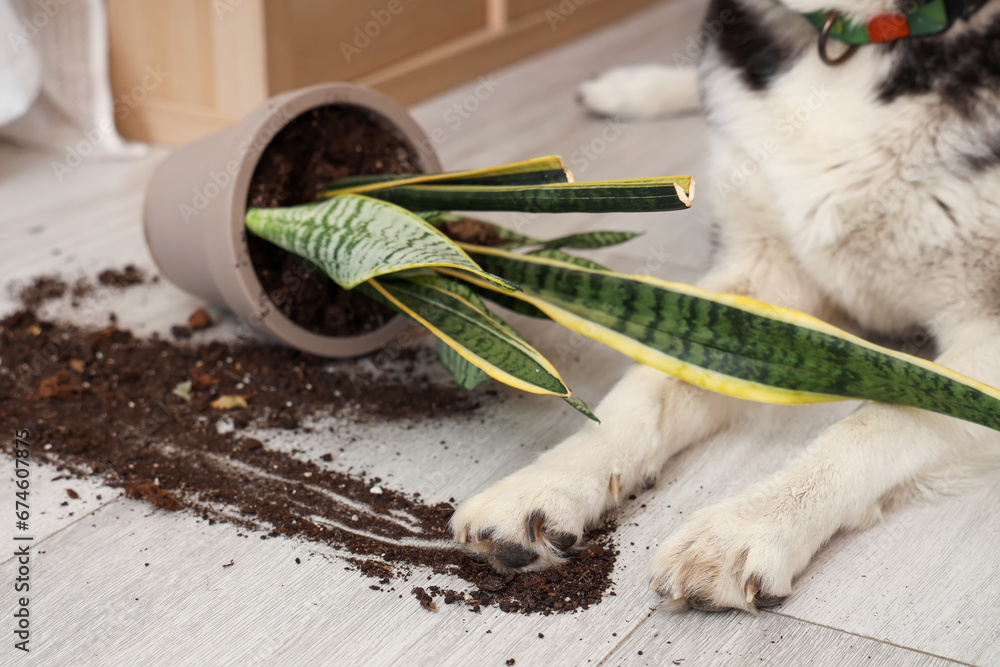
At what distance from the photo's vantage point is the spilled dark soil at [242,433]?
1.05 metres

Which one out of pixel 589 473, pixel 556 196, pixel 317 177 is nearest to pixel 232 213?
pixel 317 177

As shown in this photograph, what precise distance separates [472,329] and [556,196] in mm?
230

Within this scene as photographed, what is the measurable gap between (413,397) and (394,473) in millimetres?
197

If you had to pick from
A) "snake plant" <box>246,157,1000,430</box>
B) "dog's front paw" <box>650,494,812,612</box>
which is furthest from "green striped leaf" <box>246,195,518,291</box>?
"dog's front paw" <box>650,494,812,612</box>

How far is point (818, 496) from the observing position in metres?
1.06

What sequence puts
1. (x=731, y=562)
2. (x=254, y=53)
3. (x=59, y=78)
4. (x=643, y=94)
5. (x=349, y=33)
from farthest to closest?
(x=643, y=94), (x=349, y=33), (x=59, y=78), (x=254, y=53), (x=731, y=562)

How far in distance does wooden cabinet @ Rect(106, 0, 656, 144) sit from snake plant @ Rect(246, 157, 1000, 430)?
973mm

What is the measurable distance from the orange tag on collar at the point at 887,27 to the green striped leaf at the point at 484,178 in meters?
0.52

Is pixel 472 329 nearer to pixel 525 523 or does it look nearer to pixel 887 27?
pixel 525 523

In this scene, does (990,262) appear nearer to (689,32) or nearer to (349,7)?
(349,7)

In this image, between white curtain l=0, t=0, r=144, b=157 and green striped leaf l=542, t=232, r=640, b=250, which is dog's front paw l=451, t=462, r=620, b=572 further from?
white curtain l=0, t=0, r=144, b=157

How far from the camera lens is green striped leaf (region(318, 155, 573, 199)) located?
1137mm

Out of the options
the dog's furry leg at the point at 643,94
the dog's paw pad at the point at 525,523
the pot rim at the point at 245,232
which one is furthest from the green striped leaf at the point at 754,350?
the dog's furry leg at the point at 643,94

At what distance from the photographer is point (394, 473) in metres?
1.24
